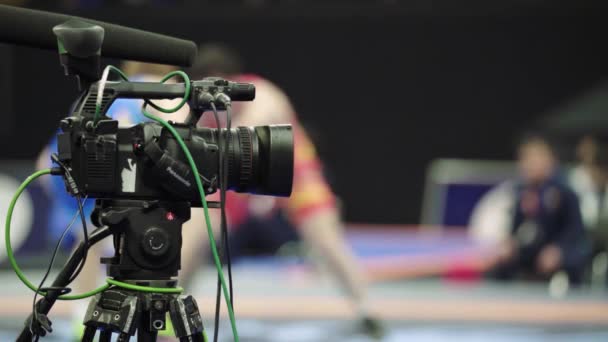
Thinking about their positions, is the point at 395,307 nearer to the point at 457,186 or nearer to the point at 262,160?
the point at 262,160

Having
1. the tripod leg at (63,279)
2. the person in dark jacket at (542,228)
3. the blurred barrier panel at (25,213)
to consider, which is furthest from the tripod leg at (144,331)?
the person in dark jacket at (542,228)

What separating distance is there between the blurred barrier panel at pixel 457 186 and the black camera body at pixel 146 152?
6.83 metres

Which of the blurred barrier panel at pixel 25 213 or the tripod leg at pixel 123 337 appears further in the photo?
the blurred barrier panel at pixel 25 213

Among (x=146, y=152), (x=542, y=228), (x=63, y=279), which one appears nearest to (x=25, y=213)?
(x=542, y=228)

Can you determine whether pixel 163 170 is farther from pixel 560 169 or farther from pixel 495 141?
pixel 495 141

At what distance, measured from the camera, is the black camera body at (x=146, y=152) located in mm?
1636

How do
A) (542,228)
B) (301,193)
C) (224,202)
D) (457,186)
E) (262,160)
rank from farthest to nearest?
(457,186)
(542,228)
(301,193)
(262,160)
(224,202)

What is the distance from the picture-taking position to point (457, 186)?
Answer: 8680 mm

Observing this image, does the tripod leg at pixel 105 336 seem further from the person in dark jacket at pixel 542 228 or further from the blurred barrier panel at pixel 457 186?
the blurred barrier panel at pixel 457 186

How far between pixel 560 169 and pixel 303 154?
455cm

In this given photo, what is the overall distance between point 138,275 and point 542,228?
16.4ft

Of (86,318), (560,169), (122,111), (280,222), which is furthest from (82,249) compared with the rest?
(560,169)

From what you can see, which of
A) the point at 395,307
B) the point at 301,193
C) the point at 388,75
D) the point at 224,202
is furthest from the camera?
the point at 388,75

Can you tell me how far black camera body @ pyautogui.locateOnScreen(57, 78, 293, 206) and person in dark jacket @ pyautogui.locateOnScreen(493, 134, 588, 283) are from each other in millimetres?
4832
